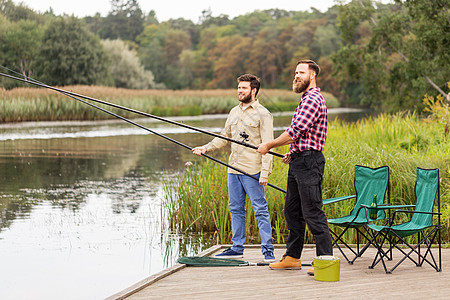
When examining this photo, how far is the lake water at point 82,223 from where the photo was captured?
646 cm

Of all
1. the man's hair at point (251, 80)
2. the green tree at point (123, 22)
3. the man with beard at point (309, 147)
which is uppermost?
the green tree at point (123, 22)

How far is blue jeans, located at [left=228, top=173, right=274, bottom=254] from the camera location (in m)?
5.71

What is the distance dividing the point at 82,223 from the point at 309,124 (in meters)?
4.97

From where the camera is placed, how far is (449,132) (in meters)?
11.1

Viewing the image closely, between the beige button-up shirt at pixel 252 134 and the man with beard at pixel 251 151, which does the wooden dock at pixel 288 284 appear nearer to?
the man with beard at pixel 251 151

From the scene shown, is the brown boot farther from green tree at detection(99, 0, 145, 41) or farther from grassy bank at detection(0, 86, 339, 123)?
green tree at detection(99, 0, 145, 41)

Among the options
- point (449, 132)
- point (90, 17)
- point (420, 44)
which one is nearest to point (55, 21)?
point (420, 44)

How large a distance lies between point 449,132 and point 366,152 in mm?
2491

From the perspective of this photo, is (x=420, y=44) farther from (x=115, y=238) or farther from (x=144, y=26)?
(x=144, y=26)

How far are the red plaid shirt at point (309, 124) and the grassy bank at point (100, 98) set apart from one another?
1499cm

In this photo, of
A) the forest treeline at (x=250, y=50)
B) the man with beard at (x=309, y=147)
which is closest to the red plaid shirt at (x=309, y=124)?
the man with beard at (x=309, y=147)

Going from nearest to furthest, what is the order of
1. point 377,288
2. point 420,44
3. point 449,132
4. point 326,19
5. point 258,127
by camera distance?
1. point 377,288
2. point 258,127
3. point 449,132
4. point 420,44
5. point 326,19

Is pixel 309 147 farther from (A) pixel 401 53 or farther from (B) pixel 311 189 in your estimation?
(A) pixel 401 53

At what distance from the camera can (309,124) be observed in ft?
15.9
